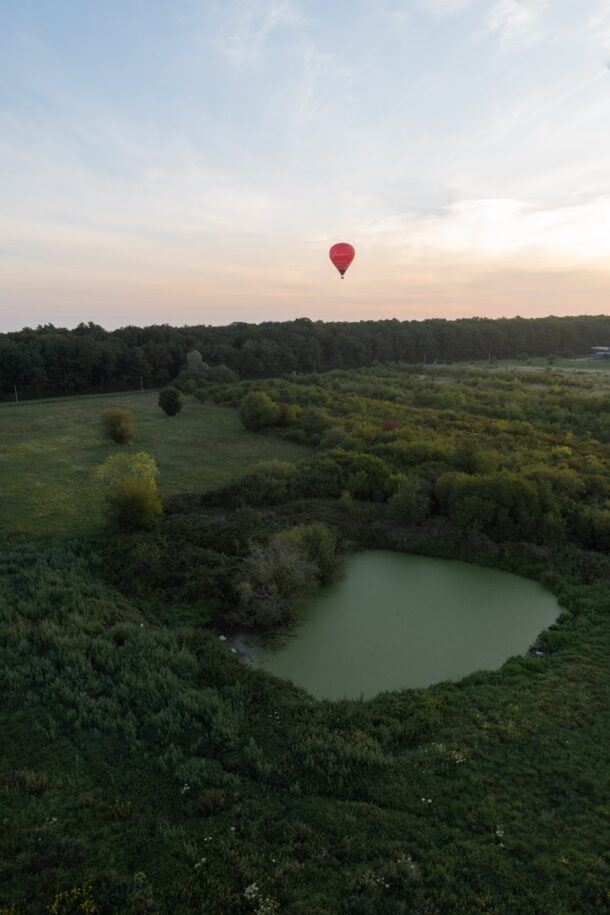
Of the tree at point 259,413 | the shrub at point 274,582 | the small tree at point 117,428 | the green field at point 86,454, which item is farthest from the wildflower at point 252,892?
the tree at point 259,413

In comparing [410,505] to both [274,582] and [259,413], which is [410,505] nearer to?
[274,582]

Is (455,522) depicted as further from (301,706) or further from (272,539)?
(301,706)

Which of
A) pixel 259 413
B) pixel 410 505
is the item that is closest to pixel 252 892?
pixel 410 505

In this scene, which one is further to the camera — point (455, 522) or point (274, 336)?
point (274, 336)

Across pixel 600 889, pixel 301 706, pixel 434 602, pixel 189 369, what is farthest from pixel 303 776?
pixel 189 369

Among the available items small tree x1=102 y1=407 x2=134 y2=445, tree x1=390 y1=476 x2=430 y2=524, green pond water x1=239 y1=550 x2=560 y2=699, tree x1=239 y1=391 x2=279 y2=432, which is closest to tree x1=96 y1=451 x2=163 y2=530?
green pond water x1=239 y1=550 x2=560 y2=699

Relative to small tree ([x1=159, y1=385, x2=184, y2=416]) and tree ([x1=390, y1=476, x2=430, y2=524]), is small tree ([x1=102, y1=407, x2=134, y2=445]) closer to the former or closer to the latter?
small tree ([x1=159, y1=385, x2=184, y2=416])
